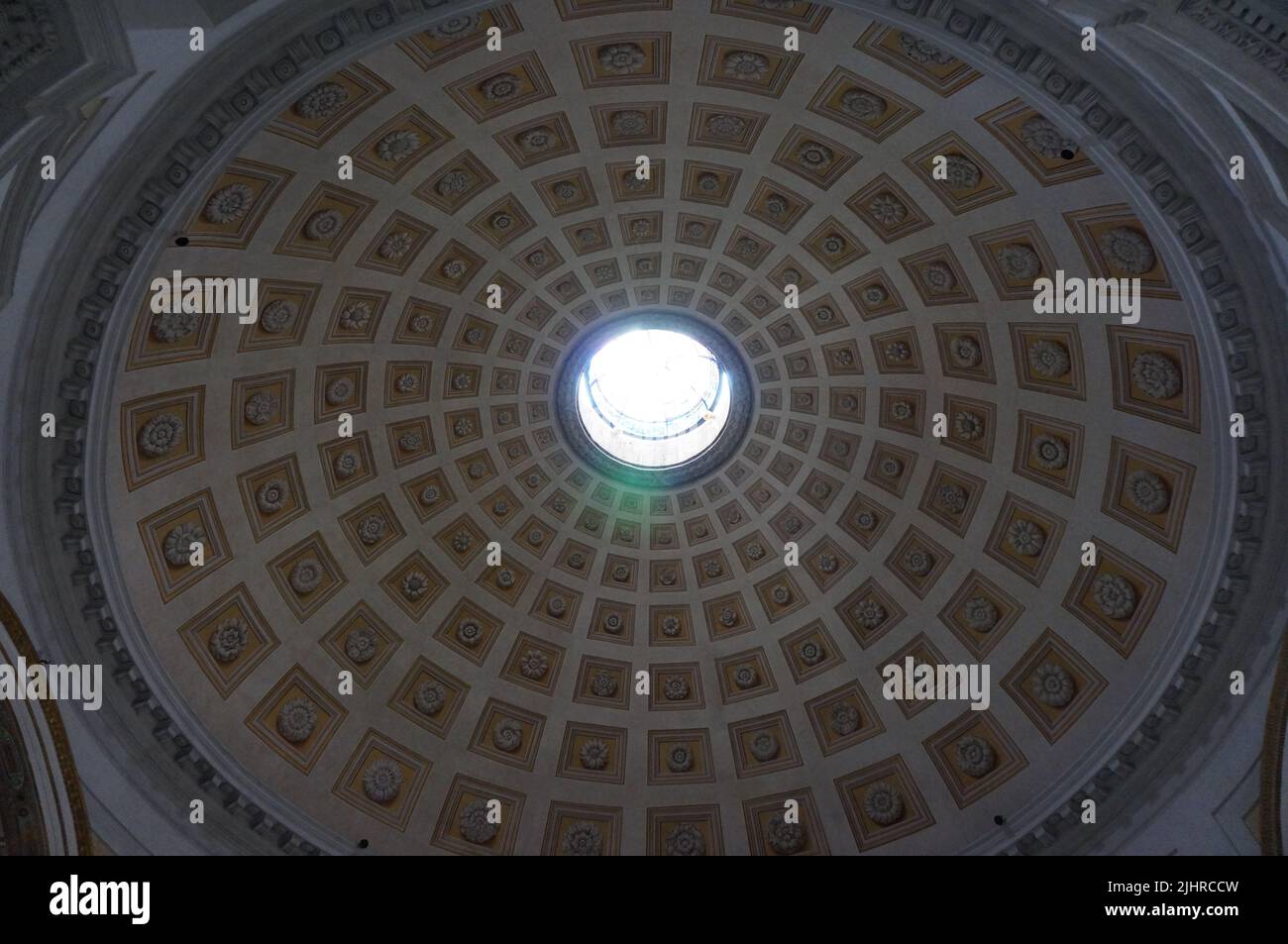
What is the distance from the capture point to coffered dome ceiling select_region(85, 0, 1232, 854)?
54.7 feet

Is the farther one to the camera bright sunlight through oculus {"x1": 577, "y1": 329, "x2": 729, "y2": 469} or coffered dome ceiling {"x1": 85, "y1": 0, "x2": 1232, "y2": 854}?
bright sunlight through oculus {"x1": 577, "y1": 329, "x2": 729, "y2": 469}

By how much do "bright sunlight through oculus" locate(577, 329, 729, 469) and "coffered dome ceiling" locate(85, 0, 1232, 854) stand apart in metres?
1.11

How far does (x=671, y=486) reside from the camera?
25047mm

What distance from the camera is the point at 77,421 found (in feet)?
52.0

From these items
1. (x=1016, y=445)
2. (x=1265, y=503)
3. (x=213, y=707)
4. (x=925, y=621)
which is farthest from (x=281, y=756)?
(x=1265, y=503)

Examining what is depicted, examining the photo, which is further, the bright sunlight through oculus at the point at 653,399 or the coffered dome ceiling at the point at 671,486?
the bright sunlight through oculus at the point at 653,399

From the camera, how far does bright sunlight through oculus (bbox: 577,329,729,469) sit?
25.4m

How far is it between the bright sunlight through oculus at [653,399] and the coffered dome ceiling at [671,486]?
1.11 m

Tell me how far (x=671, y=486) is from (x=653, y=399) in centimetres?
304

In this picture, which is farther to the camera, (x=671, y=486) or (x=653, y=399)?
(x=653, y=399)

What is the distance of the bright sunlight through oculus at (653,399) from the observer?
83.5 ft

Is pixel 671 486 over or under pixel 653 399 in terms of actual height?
under

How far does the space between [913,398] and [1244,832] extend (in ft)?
32.1

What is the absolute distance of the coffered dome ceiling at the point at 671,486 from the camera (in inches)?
657
